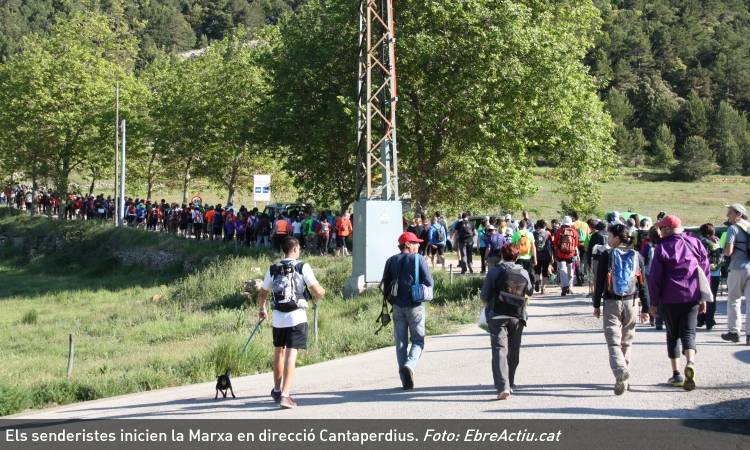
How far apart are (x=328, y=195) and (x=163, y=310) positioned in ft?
38.5

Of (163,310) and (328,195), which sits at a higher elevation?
(328,195)

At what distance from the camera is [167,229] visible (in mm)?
44531

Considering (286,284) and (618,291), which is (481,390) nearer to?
(618,291)

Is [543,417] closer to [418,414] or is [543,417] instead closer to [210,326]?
[418,414]

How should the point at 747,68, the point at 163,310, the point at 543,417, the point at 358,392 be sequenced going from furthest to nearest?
the point at 747,68
the point at 163,310
the point at 358,392
the point at 543,417

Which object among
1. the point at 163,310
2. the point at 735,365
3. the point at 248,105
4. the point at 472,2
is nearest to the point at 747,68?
the point at 248,105

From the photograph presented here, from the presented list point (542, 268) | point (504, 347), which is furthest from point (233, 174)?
point (504, 347)

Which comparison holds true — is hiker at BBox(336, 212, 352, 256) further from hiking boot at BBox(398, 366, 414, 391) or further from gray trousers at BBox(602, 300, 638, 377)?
gray trousers at BBox(602, 300, 638, 377)

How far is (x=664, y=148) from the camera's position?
9975cm

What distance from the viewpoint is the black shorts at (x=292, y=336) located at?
→ 9.07m

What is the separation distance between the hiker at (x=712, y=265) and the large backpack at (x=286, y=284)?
683 centimetres

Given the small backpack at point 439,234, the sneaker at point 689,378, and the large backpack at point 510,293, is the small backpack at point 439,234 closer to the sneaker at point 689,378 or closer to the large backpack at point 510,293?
the large backpack at point 510,293

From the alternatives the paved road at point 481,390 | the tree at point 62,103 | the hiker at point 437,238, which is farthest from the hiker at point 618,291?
the tree at point 62,103

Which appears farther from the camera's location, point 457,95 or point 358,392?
point 457,95
